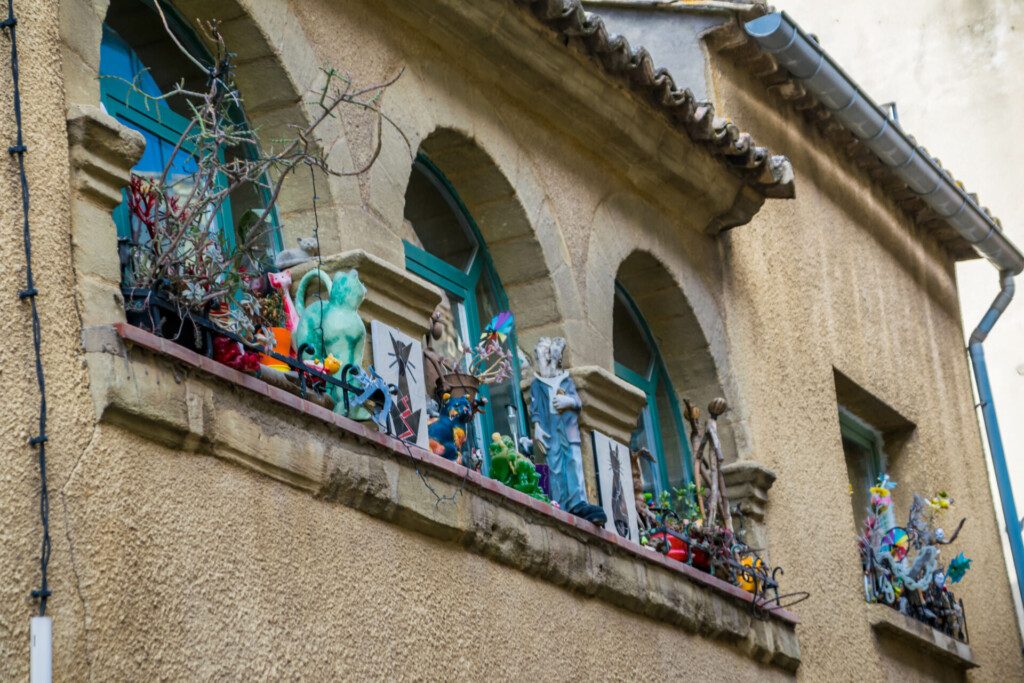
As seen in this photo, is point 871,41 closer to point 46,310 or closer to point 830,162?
point 830,162

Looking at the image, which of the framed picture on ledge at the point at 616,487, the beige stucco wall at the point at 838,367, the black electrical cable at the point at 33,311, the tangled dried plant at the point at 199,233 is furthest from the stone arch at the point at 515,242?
the black electrical cable at the point at 33,311

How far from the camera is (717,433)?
32.4 feet

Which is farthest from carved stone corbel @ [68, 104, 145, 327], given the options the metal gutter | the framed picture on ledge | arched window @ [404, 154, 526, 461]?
the metal gutter

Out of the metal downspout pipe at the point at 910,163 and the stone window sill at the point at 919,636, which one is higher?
the metal downspout pipe at the point at 910,163

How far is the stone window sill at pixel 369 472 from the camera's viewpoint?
539cm

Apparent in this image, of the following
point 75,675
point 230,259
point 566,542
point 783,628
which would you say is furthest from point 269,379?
point 783,628

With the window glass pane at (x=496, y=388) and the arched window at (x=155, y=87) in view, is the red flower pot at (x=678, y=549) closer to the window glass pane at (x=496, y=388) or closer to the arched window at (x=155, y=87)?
the window glass pane at (x=496, y=388)

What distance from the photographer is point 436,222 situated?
847 centimetres

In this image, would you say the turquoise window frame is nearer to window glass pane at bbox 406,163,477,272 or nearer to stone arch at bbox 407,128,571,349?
stone arch at bbox 407,128,571,349

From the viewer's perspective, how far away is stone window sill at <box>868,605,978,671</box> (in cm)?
1052

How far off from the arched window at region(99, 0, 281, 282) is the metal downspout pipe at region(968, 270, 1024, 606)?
7910 mm

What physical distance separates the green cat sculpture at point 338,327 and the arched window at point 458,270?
1.57 metres

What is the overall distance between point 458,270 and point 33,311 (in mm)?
3448

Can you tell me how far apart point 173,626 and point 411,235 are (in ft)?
10.7
